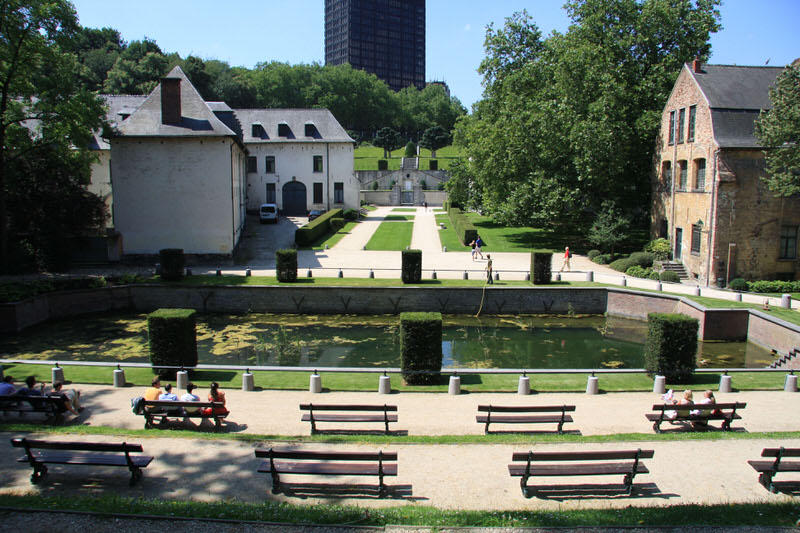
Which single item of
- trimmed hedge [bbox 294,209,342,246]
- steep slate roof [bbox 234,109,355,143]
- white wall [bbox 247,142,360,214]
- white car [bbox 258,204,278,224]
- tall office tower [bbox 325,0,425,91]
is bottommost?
trimmed hedge [bbox 294,209,342,246]

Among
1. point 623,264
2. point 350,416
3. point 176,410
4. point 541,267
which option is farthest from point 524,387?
point 623,264

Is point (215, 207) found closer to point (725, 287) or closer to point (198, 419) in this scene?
point (198, 419)

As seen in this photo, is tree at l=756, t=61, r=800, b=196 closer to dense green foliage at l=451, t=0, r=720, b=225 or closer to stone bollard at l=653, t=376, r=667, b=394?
dense green foliage at l=451, t=0, r=720, b=225


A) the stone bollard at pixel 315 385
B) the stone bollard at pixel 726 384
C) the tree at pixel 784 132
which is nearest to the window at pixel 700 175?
the tree at pixel 784 132

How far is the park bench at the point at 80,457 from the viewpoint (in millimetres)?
8609

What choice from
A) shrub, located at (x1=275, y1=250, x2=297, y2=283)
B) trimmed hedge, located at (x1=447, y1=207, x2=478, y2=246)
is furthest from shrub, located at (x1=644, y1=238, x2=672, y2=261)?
shrub, located at (x1=275, y1=250, x2=297, y2=283)

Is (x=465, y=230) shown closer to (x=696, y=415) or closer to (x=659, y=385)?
(x=659, y=385)

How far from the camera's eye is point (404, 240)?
41000 mm

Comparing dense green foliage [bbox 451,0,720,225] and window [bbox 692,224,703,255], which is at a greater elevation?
dense green foliage [bbox 451,0,720,225]

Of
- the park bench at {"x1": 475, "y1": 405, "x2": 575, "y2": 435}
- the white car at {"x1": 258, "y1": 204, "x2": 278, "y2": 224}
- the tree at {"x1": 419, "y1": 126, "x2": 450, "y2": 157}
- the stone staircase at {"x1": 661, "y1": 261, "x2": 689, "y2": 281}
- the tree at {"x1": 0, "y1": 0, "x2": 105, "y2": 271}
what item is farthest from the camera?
the tree at {"x1": 419, "y1": 126, "x2": 450, "y2": 157}

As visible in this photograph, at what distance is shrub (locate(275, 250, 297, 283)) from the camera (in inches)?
1069

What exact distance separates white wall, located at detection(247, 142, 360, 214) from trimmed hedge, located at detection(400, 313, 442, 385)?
3899cm

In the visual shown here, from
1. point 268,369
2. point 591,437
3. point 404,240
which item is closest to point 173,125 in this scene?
point 404,240

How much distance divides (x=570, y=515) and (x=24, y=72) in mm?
30389
